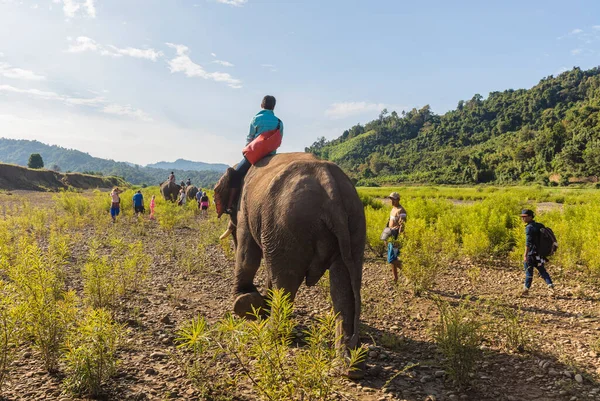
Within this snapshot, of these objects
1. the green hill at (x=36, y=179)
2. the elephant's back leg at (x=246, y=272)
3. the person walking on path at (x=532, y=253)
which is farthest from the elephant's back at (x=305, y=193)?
the green hill at (x=36, y=179)

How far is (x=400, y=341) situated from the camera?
154 inches

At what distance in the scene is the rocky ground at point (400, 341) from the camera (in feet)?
9.70

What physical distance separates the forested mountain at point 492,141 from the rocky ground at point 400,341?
47.9 meters

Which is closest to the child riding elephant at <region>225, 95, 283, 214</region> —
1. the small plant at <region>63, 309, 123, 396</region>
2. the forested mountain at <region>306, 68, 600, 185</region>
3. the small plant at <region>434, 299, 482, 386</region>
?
the small plant at <region>63, 309, 123, 396</region>

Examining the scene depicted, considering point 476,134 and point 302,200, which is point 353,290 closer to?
point 302,200

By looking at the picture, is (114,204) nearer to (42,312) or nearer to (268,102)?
(268,102)

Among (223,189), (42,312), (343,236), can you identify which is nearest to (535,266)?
(343,236)

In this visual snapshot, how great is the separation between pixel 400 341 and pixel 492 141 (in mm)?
95874

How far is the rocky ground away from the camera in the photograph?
9.70 ft

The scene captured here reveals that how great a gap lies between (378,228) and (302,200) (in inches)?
252

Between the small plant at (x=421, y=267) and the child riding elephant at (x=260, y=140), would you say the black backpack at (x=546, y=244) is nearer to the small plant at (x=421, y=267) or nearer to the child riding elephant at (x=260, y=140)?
the small plant at (x=421, y=267)

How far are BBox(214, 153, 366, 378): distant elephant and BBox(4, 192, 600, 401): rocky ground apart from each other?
0.73 metres

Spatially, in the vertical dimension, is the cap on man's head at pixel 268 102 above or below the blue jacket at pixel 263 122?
above

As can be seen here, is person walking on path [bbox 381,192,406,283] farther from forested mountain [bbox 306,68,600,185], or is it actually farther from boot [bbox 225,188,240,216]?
forested mountain [bbox 306,68,600,185]
